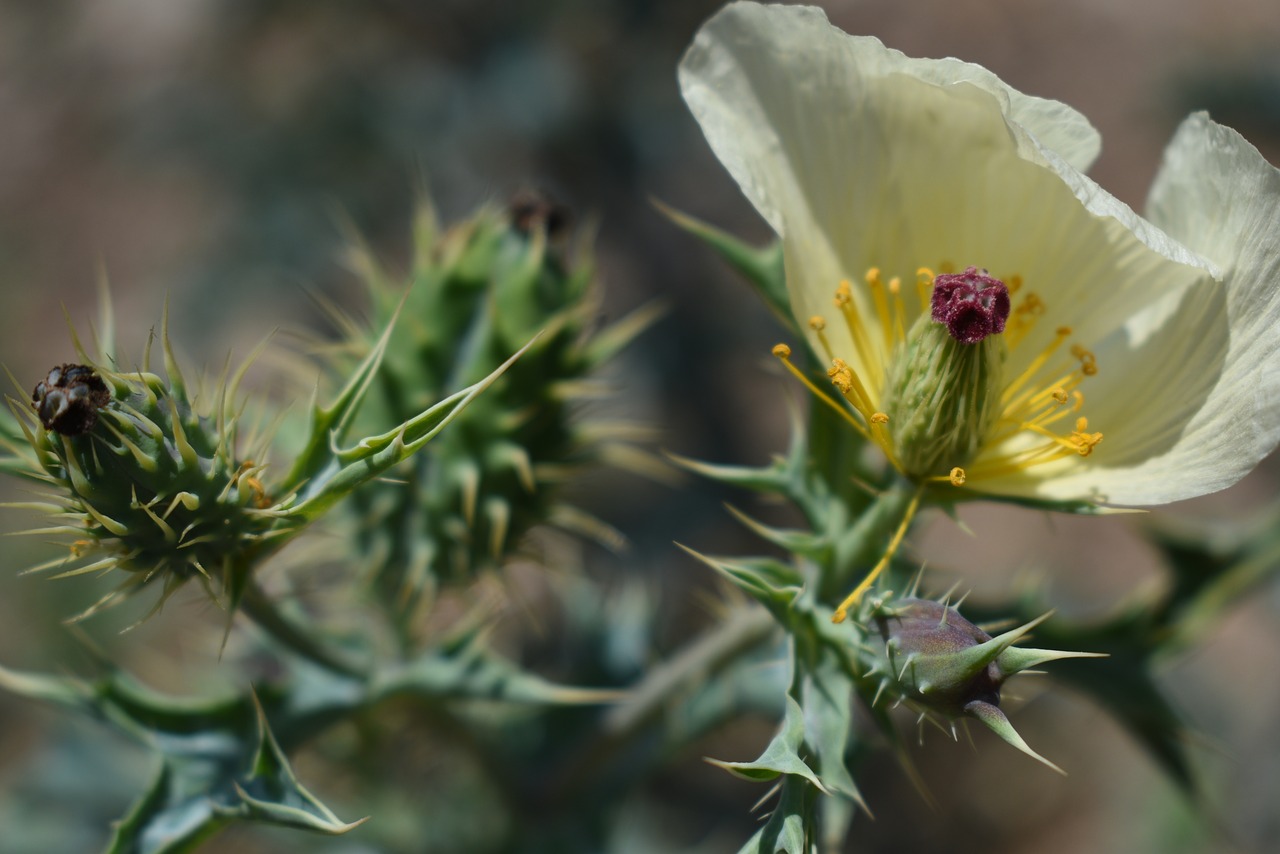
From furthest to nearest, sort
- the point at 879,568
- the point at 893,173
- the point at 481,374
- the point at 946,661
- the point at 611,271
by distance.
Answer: the point at 611,271
the point at 481,374
the point at 893,173
the point at 879,568
the point at 946,661

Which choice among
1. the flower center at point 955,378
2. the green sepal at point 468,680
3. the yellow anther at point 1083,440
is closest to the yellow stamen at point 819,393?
the flower center at point 955,378

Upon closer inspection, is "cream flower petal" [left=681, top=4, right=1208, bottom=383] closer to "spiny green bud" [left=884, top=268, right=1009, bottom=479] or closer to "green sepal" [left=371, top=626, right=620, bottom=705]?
"spiny green bud" [left=884, top=268, right=1009, bottom=479]

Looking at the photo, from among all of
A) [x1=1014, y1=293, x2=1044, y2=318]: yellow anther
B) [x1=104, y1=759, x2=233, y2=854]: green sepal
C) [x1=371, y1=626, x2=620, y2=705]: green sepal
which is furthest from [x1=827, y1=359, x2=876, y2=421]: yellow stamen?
[x1=104, y1=759, x2=233, y2=854]: green sepal

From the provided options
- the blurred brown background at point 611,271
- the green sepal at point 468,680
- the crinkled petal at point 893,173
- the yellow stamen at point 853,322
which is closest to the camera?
the crinkled petal at point 893,173

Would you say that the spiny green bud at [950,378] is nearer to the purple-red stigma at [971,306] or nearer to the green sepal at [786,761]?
the purple-red stigma at [971,306]

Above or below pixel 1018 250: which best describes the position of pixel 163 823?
below

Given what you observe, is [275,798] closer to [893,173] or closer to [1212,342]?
[893,173]

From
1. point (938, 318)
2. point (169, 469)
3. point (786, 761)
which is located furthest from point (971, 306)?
point (169, 469)

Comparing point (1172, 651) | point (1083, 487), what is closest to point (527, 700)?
point (1083, 487)

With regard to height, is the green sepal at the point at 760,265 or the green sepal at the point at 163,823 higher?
the green sepal at the point at 760,265
